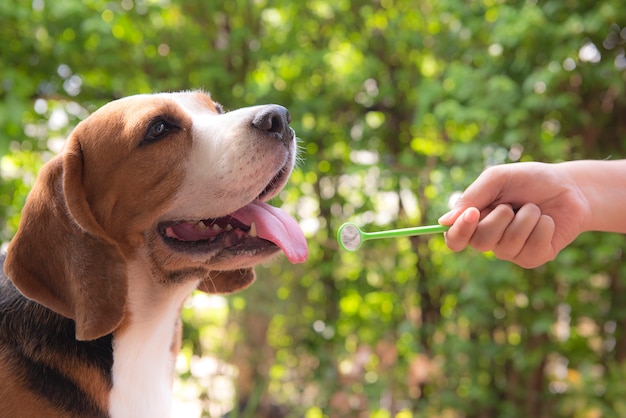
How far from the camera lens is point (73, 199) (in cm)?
175

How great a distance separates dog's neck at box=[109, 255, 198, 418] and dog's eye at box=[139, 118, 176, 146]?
32 centimetres

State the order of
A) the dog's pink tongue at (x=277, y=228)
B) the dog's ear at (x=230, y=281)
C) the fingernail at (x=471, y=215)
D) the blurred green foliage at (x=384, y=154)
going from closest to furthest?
the fingernail at (x=471, y=215)
the dog's pink tongue at (x=277, y=228)
the dog's ear at (x=230, y=281)
the blurred green foliage at (x=384, y=154)

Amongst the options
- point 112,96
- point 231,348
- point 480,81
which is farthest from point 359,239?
point 231,348

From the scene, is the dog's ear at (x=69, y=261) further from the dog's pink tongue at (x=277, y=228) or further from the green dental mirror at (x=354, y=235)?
the green dental mirror at (x=354, y=235)

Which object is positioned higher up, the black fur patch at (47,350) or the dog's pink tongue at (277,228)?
the dog's pink tongue at (277,228)

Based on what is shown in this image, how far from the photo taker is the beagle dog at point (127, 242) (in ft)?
5.65

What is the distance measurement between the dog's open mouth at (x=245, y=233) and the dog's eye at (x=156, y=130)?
0.72 ft

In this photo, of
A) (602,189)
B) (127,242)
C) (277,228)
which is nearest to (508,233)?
(602,189)

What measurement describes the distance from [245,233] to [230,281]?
289mm

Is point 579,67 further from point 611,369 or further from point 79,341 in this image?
point 79,341

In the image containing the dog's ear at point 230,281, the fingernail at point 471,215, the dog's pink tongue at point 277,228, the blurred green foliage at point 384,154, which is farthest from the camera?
the blurred green foliage at point 384,154

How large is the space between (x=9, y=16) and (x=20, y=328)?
1.69 metres

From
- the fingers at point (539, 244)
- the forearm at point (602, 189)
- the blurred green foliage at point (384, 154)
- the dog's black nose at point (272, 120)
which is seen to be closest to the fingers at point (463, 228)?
the fingers at point (539, 244)

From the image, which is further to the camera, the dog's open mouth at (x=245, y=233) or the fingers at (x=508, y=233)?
the dog's open mouth at (x=245, y=233)
